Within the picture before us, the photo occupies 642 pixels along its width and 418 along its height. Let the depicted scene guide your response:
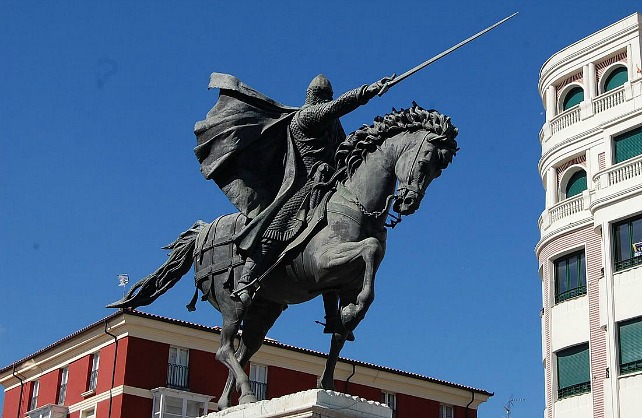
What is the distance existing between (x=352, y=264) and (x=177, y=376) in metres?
42.1

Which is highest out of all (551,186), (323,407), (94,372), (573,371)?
(551,186)

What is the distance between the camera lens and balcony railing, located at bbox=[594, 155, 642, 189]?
38.5m

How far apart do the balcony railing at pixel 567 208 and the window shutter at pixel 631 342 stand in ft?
18.0

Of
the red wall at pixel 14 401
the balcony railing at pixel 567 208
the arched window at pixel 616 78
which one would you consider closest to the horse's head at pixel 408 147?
the balcony railing at pixel 567 208

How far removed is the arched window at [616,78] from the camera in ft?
135

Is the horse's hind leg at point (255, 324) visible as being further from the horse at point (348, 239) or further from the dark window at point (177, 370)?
the dark window at point (177, 370)

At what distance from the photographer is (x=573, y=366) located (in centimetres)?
3938

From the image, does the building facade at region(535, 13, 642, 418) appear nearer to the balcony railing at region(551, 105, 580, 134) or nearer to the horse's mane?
the balcony railing at region(551, 105, 580, 134)

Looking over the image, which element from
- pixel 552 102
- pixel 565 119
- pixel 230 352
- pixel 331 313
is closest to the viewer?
pixel 331 313

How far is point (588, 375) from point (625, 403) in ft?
7.58

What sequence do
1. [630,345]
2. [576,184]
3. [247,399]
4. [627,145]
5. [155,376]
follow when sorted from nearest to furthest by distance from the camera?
[247,399] → [630,345] → [627,145] → [576,184] → [155,376]

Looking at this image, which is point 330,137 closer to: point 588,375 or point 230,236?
point 230,236

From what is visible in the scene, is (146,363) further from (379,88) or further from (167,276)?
(379,88)

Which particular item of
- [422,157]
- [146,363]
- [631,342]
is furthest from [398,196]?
[146,363]
